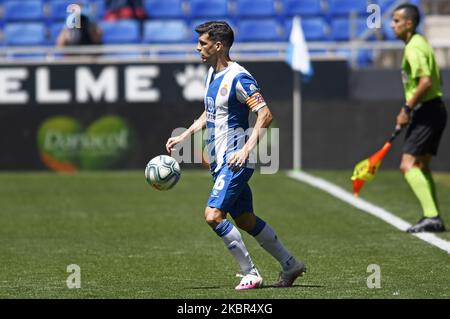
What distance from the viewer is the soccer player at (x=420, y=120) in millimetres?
12352

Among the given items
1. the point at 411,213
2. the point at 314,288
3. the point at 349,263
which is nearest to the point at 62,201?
the point at 411,213

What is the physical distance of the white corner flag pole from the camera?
1948cm

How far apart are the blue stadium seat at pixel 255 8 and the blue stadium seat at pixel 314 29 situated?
1.54 ft

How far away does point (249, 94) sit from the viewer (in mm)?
8734

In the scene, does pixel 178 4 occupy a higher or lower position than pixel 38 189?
higher

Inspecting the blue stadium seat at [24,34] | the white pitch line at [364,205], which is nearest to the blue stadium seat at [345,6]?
the white pitch line at [364,205]

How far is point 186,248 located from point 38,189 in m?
6.30

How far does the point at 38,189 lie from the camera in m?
17.4

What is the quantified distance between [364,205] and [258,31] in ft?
26.2

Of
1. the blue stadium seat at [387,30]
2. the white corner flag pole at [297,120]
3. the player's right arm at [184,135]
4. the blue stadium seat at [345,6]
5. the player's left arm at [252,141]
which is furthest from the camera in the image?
the blue stadium seat at [345,6]

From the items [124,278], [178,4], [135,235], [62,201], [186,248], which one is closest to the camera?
[124,278]

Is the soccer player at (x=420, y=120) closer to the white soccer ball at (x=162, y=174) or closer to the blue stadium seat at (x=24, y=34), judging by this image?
the white soccer ball at (x=162, y=174)

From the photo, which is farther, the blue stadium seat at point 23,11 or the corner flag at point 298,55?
the blue stadium seat at point 23,11
